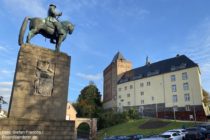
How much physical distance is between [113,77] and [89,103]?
45.9ft

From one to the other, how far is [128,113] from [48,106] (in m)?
44.0

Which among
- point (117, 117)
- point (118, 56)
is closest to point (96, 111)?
point (117, 117)

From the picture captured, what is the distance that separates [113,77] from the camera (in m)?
74.1

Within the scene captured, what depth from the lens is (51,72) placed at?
11.5m

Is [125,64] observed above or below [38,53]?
above

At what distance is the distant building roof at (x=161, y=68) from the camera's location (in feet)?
168

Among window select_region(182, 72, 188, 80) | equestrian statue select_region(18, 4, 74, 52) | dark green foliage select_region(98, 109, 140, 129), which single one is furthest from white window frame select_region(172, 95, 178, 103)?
equestrian statue select_region(18, 4, 74, 52)

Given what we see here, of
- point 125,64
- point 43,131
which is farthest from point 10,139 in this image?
point 125,64

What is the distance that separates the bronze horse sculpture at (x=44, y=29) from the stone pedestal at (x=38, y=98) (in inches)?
31.2

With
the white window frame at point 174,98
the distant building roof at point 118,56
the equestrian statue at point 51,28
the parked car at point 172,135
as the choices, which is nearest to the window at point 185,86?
the white window frame at point 174,98

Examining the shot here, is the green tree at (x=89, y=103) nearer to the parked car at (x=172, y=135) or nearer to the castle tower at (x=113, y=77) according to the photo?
the castle tower at (x=113, y=77)

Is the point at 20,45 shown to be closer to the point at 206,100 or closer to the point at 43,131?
the point at 43,131

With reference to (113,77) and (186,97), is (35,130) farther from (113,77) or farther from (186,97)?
(113,77)

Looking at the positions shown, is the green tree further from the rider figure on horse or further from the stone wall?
the stone wall
